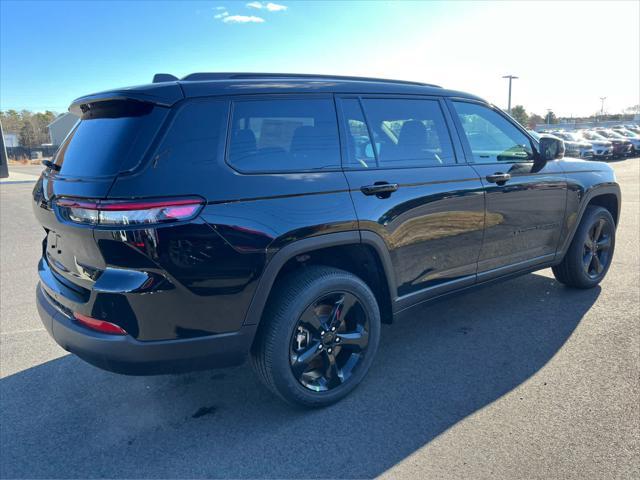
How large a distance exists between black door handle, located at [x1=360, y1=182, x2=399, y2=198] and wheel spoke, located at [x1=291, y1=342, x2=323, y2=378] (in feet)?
3.19

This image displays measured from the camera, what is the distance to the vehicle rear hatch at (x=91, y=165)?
2.32 meters

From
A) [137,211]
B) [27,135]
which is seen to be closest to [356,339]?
[137,211]

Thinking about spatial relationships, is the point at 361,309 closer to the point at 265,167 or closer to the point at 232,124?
the point at 265,167

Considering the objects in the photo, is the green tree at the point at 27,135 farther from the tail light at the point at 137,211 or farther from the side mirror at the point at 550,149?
the tail light at the point at 137,211

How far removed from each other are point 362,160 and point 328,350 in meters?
1.20

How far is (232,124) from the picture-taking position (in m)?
2.54

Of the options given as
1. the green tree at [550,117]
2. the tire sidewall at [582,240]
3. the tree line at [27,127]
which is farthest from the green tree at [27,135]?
the tire sidewall at [582,240]

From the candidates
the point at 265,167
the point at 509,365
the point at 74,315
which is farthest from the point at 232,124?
the point at 509,365

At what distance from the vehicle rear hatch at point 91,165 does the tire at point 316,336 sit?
96 cm

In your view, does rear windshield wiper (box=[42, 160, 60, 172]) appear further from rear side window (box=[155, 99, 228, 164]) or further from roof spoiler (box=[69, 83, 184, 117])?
rear side window (box=[155, 99, 228, 164])

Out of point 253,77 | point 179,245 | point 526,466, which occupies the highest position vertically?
point 253,77

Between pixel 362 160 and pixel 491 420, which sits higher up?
pixel 362 160

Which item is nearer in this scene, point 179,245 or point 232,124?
point 179,245

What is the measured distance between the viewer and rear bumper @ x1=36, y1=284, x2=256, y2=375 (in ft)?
7.67
